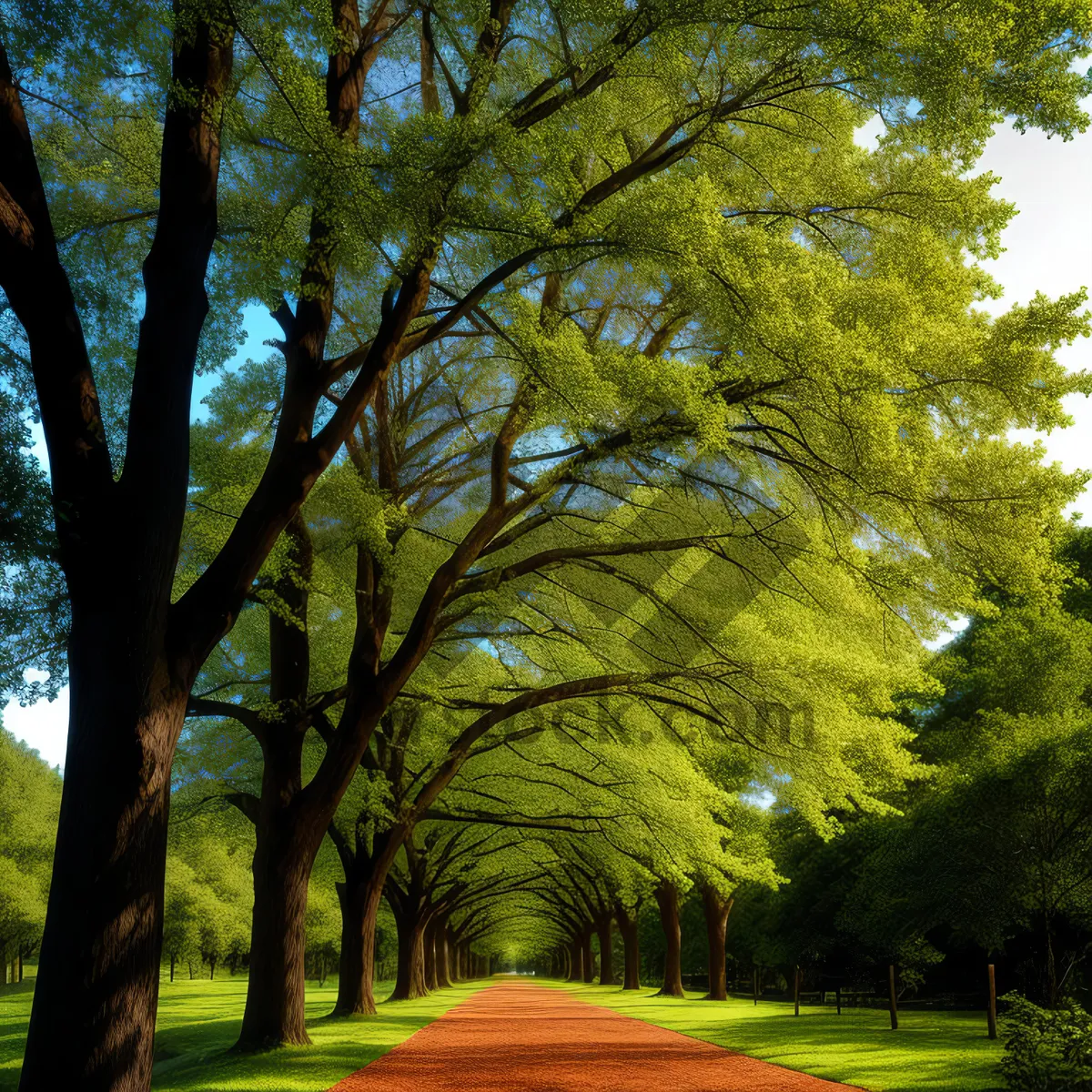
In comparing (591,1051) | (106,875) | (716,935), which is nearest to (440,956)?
(716,935)

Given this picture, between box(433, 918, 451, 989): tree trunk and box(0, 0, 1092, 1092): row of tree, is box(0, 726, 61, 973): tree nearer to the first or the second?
box(433, 918, 451, 989): tree trunk

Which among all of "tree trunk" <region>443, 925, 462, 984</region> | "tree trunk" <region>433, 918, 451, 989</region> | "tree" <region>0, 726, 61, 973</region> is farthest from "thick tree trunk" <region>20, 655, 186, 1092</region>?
"tree trunk" <region>443, 925, 462, 984</region>

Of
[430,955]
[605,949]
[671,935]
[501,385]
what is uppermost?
[501,385]

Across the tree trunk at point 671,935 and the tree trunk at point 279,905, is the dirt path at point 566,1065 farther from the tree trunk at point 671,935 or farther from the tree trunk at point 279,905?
the tree trunk at point 671,935

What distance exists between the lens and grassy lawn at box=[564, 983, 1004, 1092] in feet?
A: 32.4

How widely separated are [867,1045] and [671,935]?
22858 mm

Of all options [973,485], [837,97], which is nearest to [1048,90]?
[837,97]

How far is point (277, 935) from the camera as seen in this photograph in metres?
13.1

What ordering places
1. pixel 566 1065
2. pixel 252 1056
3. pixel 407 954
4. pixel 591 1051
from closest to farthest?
pixel 566 1065
pixel 252 1056
pixel 591 1051
pixel 407 954

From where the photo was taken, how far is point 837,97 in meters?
9.70

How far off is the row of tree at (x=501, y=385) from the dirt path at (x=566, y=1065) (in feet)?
8.93

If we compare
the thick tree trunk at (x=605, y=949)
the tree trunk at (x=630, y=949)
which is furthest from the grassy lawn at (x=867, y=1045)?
the thick tree trunk at (x=605, y=949)

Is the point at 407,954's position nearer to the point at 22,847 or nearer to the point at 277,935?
the point at 277,935

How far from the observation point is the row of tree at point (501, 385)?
→ 6691 mm
